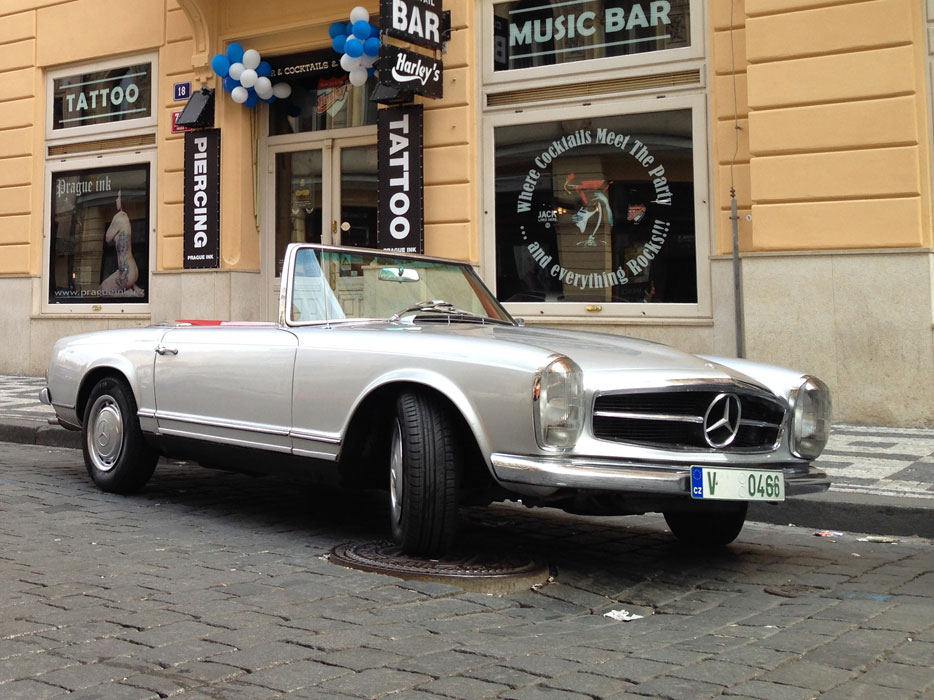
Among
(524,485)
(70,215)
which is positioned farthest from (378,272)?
(70,215)

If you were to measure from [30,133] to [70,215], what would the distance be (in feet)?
4.43

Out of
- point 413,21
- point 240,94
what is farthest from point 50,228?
point 413,21

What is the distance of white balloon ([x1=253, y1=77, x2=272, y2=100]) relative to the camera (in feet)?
40.5

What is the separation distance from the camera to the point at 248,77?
12242mm

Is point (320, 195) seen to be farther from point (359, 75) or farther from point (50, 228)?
point (50, 228)

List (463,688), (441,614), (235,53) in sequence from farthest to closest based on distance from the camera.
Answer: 1. (235,53)
2. (441,614)
3. (463,688)

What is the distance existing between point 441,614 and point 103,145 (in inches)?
481

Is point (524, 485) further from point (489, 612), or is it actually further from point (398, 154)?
point (398, 154)

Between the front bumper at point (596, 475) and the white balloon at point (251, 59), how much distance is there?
9626 mm

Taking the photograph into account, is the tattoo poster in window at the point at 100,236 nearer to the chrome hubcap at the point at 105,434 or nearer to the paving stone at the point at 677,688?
the chrome hubcap at the point at 105,434

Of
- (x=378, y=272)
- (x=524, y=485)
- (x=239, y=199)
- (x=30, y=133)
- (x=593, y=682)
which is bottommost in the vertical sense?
(x=593, y=682)

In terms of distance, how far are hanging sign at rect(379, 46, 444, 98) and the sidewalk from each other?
4.73 metres

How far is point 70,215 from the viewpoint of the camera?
14.4 metres

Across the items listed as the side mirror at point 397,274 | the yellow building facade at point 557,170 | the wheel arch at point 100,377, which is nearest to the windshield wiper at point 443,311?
the side mirror at point 397,274
